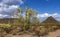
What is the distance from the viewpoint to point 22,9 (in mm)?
A: 35562

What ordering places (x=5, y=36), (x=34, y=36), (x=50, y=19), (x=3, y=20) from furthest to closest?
(x=3, y=20) < (x=50, y=19) < (x=5, y=36) < (x=34, y=36)

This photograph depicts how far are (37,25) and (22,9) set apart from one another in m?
4.89

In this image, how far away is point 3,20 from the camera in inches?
2414

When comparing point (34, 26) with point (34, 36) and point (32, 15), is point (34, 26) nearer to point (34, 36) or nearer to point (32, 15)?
point (32, 15)

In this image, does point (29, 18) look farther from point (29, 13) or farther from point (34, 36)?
point (34, 36)

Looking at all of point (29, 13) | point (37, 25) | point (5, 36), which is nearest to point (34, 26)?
point (37, 25)

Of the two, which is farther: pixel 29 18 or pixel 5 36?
pixel 29 18

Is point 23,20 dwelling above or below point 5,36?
above

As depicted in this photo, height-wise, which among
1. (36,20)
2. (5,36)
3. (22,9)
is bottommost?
(5,36)

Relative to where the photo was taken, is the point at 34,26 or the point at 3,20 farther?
the point at 3,20

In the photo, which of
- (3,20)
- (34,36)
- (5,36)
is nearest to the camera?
(34,36)

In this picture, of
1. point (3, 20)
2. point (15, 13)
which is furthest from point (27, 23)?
point (3, 20)

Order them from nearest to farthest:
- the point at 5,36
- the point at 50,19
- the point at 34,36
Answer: the point at 34,36
the point at 5,36
the point at 50,19

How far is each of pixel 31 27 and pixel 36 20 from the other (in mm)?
1873
